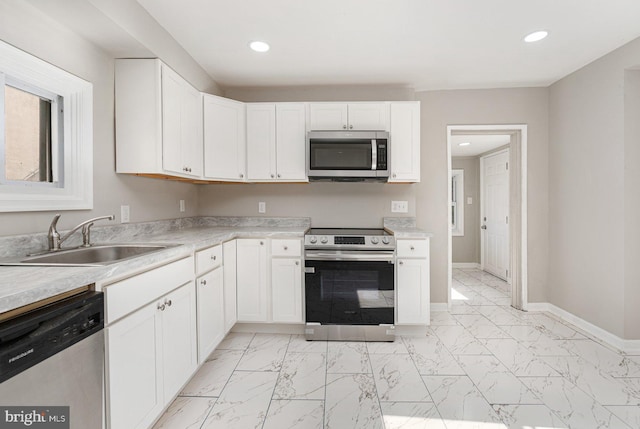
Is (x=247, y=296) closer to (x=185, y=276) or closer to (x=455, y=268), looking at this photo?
(x=185, y=276)

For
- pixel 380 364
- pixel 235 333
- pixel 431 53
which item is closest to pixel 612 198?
pixel 431 53

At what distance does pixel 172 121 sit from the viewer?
2170mm

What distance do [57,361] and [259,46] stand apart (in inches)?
91.9

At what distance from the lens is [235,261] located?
264cm

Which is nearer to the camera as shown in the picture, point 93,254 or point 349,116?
point 93,254

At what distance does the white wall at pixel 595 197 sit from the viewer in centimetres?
236

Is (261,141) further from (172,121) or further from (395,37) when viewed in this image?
(395,37)

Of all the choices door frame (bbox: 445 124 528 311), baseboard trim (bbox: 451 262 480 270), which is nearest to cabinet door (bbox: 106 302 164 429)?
door frame (bbox: 445 124 528 311)

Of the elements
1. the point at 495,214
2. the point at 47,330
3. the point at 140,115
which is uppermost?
the point at 140,115

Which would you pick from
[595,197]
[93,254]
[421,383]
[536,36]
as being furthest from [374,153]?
[93,254]

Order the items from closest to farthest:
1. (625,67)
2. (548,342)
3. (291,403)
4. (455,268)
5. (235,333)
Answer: (291,403), (625,67), (548,342), (235,333), (455,268)

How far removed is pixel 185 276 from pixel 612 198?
335 centimetres

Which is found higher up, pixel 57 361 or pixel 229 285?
pixel 57 361

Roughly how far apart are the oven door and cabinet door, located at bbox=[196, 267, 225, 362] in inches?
29.4
